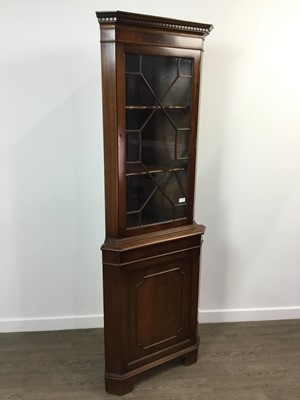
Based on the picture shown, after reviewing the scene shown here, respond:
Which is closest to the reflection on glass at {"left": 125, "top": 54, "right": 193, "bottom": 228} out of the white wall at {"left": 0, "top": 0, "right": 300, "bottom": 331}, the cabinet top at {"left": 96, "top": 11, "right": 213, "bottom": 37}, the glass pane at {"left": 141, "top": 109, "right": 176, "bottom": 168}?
the glass pane at {"left": 141, "top": 109, "right": 176, "bottom": 168}

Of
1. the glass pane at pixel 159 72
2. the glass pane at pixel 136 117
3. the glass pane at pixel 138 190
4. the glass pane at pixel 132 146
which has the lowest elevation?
the glass pane at pixel 138 190

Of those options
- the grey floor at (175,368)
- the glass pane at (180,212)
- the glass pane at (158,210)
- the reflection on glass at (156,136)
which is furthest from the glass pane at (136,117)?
the grey floor at (175,368)

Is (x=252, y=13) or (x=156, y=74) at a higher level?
(x=252, y=13)

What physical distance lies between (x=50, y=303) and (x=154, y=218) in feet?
3.71

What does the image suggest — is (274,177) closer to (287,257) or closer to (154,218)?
(287,257)

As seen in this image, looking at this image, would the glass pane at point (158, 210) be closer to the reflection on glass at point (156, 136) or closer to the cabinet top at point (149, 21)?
the reflection on glass at point (156, 136)

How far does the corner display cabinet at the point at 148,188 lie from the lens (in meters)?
1.84

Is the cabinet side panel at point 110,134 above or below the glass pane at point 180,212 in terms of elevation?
above

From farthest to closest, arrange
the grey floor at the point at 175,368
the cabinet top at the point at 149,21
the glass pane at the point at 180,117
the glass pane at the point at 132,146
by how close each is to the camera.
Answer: the grey floor at the point at 175,368 < the glass pane at the point at 180,117 < the glass pane at the point at 132,146 < the cabinet top at the point at 149,21

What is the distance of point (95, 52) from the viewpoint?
92.7 inches

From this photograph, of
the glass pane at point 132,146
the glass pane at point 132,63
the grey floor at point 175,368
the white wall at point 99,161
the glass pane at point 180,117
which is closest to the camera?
the glass pane at point 132,63

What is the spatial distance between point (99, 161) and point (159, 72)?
0.79 meters

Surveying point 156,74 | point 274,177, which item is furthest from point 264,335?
point 156,74

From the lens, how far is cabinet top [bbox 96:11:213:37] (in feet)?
5.59
